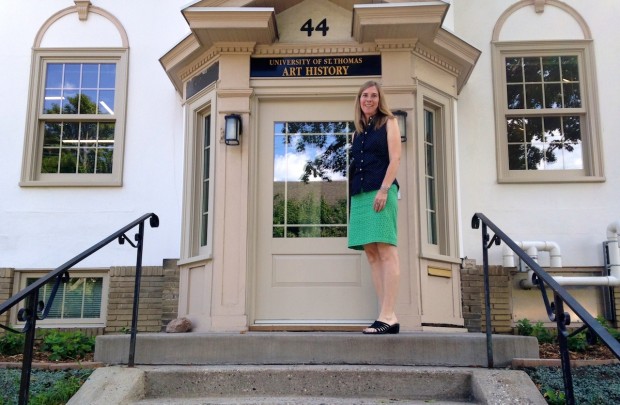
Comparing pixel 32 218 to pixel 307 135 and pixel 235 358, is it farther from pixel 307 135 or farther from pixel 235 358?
pixel 235 358

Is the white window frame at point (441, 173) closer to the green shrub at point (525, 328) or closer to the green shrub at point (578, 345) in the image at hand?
the green shrub at point (525, 328)

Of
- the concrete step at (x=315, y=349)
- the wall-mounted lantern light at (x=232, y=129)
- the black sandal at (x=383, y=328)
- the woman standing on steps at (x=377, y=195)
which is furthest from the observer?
the wall-mounted lantern light at (x=232, y=129)

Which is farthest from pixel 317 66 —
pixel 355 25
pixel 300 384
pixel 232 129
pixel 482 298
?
pixel 300 384

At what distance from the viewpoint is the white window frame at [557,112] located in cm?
732

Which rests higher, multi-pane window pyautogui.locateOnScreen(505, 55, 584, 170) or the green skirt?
multi-pane window pyautogui.locateOnScreen(505, 55, 584, 170)

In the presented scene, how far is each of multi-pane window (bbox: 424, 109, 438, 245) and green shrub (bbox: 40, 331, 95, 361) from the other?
3395 mm

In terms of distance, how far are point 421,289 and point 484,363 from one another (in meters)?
1.51

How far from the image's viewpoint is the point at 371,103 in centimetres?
521

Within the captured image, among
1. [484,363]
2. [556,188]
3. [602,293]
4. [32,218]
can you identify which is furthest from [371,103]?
[32,218]

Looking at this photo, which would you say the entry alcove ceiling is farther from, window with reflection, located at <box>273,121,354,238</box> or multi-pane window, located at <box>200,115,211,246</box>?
window with reflection, located at <box>273,121,354,238</box>

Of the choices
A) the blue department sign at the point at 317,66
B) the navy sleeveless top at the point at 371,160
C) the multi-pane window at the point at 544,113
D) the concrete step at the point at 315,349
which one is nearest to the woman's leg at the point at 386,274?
the concrete step at the point at 315,349

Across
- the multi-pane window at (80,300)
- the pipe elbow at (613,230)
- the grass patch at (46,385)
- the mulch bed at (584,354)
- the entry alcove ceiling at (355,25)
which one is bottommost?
the grass patch at (46,385)

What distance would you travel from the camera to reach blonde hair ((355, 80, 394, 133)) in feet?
17.2

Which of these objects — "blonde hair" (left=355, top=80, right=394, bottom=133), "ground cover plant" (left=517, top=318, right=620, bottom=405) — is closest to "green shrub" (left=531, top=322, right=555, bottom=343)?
"ground cover plant" (left=517, top=318, right=620, bottom=405)
